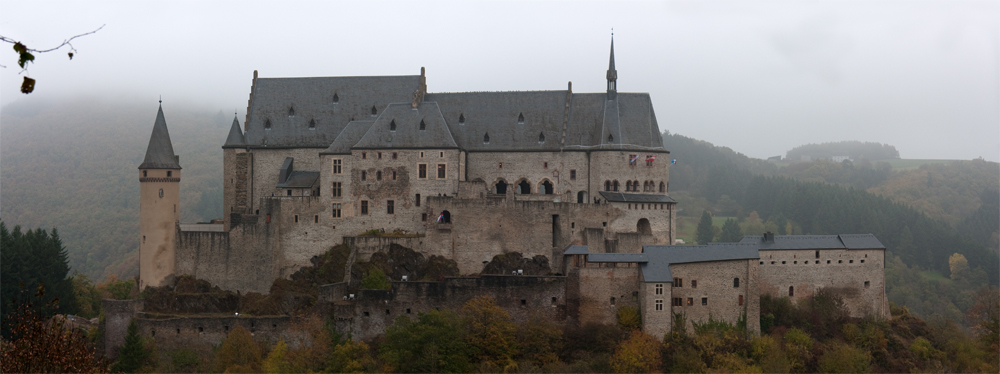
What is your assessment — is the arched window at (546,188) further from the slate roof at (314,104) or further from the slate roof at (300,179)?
the slate roof at (300,179)

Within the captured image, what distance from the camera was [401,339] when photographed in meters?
47.2

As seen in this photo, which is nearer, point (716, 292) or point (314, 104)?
point (716, 292)

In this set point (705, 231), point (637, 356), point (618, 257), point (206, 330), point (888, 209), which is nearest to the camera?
point (637, 356)

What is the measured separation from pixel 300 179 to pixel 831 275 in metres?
31.9

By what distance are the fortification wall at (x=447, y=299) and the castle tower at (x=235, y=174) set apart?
13.3 m

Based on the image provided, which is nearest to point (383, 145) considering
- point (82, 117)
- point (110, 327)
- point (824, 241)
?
point (110, 327)

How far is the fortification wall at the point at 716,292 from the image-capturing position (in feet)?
156

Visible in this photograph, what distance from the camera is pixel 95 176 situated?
120875 mm

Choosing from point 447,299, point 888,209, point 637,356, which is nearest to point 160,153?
point 447,299

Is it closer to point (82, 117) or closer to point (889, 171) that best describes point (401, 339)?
point (82, 117)

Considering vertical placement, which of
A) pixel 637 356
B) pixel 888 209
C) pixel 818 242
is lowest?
pixel 637 356

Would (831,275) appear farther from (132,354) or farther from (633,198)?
(132,354)

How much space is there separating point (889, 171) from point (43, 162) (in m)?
141

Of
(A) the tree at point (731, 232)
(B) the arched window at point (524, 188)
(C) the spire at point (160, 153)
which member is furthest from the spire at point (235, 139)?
(A) the tree at point (731, 232)
